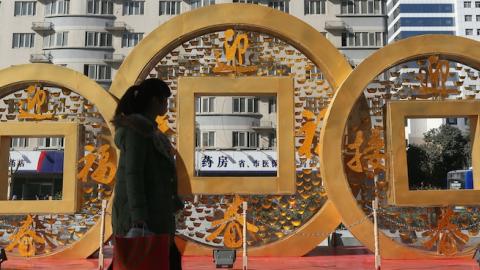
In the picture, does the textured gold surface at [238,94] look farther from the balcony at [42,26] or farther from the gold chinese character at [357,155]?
the balcony at [42,26]

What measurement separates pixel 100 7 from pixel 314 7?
32.0ft

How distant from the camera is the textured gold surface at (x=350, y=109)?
273 inches

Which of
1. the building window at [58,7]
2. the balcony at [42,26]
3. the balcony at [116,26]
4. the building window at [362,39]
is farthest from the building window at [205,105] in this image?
the balcony at [42,26]

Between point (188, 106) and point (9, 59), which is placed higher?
point (9, 59)

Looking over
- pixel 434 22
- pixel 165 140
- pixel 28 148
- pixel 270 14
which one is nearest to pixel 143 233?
pixel 165 140

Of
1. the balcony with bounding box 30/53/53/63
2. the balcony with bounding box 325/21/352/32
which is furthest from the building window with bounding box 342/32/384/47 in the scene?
the balcony with bounding box 30/53/53/63

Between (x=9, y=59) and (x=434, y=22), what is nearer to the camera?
(x=9, y=59)

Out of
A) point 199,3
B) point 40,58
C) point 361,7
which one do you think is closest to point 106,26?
point 40,58

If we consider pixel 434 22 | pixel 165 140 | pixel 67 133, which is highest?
pixel 434 22

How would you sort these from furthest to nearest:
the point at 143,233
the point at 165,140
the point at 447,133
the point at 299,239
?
the point at 447,133
the point at 299,239
the point at 165,140
the point at 143,233

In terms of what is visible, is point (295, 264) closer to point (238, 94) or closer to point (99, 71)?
point (238, 94)

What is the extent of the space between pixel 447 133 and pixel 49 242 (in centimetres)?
2527

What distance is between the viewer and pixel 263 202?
7129 millimetres

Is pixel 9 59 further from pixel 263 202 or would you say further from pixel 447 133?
pixel 447 133
